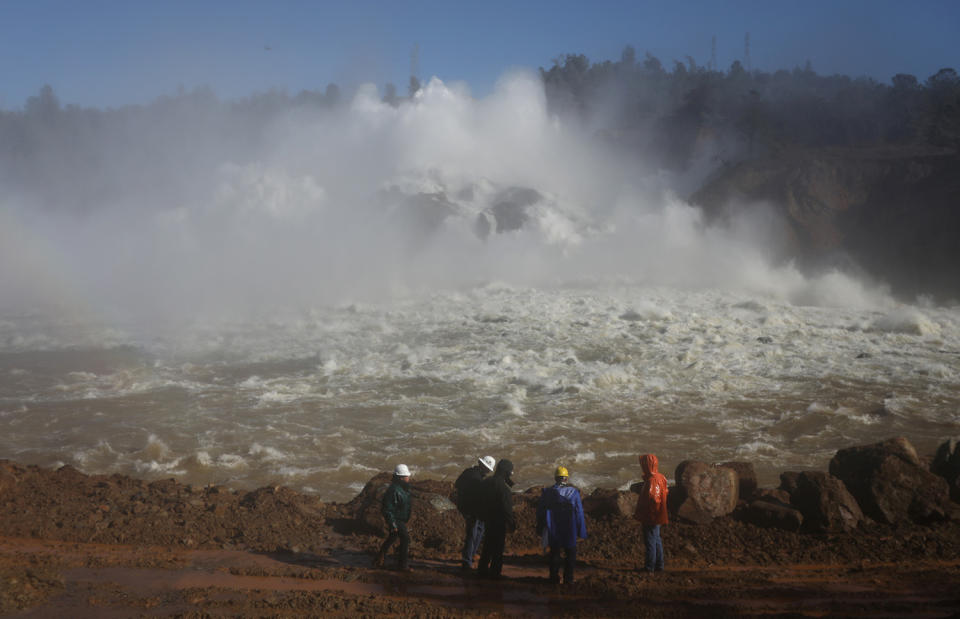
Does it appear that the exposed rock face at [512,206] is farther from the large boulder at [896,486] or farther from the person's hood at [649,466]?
the person's hood at [649,466]

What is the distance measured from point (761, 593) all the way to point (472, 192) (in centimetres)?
3218

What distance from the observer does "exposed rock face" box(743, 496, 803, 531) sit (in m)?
6.83

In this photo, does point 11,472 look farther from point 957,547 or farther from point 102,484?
point 957,547

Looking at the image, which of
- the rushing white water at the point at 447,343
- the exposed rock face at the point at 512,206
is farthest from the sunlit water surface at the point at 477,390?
the exposed rock face at the point at 512,206

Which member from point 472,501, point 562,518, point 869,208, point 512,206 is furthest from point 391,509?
point 512,206

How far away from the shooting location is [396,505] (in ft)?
20.4

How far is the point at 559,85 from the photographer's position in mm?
69688

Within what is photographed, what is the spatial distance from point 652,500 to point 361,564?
8.65 ft

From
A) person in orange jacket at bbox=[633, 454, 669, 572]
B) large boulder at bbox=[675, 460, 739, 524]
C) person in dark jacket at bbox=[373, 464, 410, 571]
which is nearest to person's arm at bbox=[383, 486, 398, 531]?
person in dark jacket at bbox=[373, 464, 410, 571]

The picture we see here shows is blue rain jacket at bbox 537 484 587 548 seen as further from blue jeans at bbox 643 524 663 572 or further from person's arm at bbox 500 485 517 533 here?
blue jeans at bbox 643 524 663 572

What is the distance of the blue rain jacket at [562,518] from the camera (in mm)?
5707

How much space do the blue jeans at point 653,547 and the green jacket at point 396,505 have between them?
6.67 ft

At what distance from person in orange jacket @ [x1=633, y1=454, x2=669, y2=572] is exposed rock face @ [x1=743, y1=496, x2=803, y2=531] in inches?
58.2

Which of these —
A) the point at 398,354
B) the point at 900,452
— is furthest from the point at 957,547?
the point at 398,354
